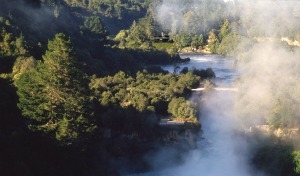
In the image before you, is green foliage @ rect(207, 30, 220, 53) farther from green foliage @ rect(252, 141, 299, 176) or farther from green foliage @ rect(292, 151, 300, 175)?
green foliage @ rect(292, 151, 300, 175)

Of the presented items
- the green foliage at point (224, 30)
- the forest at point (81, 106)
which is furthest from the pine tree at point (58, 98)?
the green foliage at point (224, 30)

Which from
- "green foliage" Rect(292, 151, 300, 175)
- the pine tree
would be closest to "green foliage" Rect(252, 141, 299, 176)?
A: "green foliage" Rect(292, 151, 300, 175)

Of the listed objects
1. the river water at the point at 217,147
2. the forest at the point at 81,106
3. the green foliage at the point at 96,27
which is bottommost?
the river water at the point at 217,147

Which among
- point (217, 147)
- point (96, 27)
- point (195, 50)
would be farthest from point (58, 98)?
point (195, 50)

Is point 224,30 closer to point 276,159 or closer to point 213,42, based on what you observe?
point 213,42

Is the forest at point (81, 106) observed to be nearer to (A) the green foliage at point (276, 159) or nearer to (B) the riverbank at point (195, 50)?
(A) the green foliage at point (276, 159)
